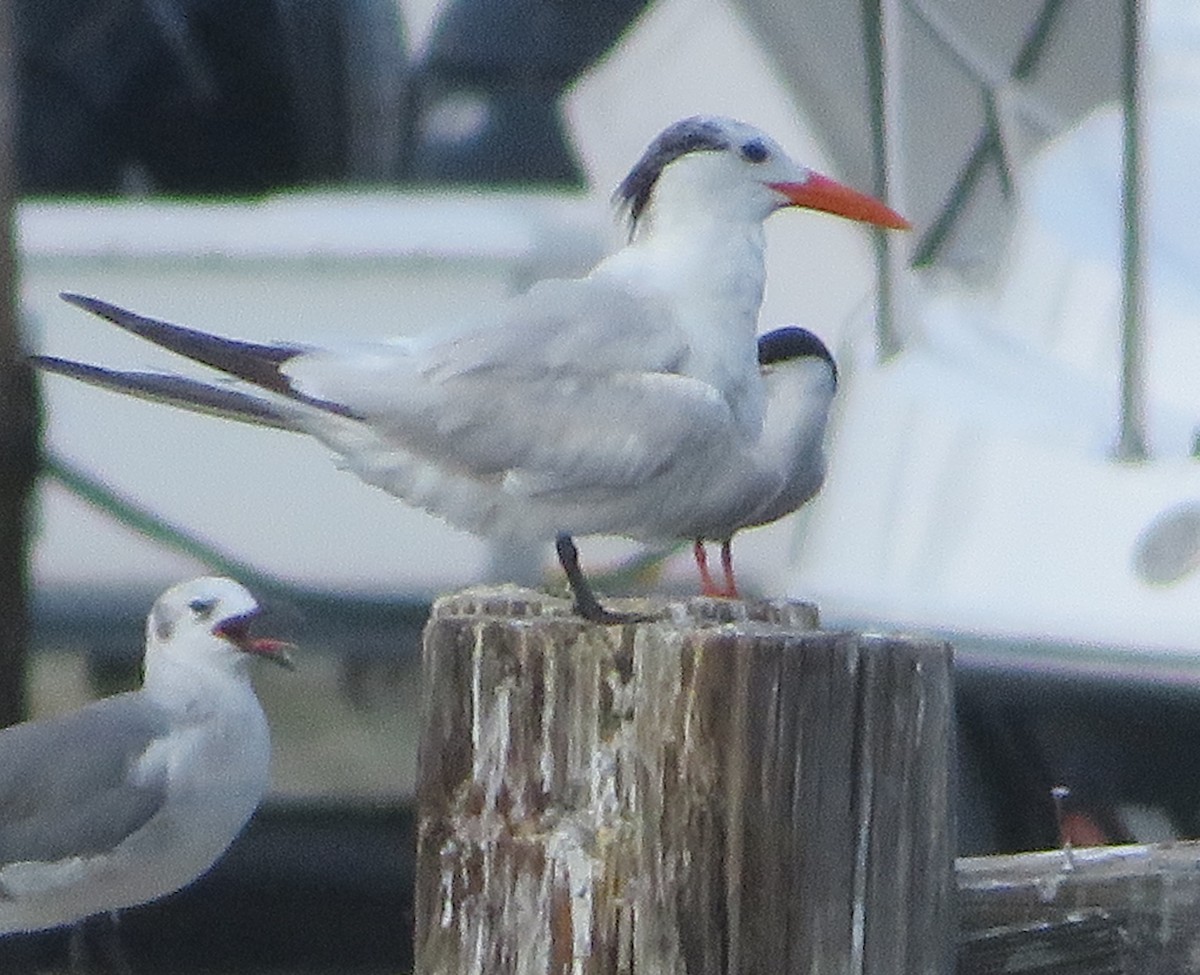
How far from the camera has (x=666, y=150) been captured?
377 centimetres

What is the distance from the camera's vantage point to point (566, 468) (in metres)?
3.32

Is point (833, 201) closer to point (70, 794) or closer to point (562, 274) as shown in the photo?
point (70, 794)

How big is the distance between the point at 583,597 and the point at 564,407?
1.64 ft

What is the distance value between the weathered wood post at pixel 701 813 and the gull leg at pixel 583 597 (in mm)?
148

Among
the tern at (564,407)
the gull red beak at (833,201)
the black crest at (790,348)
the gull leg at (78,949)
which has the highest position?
the gull red beak at (833,201)

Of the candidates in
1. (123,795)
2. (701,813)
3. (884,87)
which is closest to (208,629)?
(123,795)

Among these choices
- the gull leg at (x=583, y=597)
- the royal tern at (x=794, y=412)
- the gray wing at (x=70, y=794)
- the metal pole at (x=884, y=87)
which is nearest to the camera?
the gull leg at (x=583, y=597)

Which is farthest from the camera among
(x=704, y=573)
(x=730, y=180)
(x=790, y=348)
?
(x=790, y=348)

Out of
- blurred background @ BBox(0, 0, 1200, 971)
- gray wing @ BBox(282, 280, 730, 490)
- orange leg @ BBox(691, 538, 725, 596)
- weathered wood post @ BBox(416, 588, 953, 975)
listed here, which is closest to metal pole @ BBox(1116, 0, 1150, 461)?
blurred background @ BBox(0, 0, 1200, 971)

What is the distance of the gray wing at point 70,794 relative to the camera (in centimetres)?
512

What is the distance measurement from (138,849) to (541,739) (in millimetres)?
3205

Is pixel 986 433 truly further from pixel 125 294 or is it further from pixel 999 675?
pixel 125 294

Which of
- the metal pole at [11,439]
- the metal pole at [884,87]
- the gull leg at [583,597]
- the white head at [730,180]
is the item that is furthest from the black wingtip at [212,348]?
the metal pole at [11,439]

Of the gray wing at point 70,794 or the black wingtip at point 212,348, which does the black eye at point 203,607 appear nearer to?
the gray wing at point 70,794
